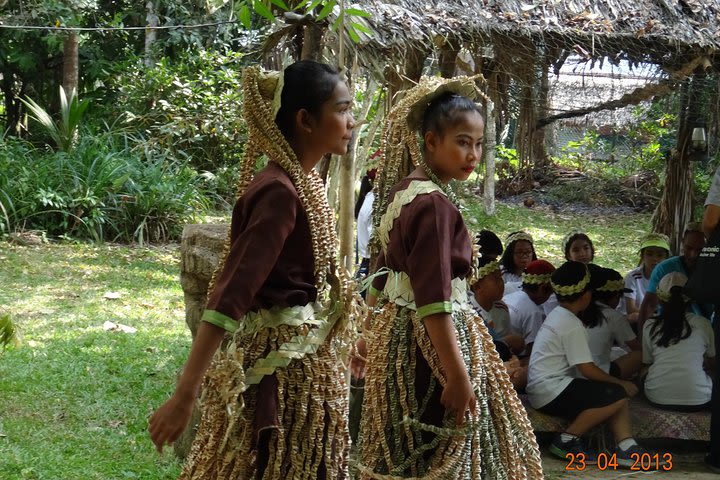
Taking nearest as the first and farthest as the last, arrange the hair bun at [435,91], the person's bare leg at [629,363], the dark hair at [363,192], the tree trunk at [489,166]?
the hair bun at [435,91] → the person's bare leg at [629,363] → the dark hair at [363,192] → the tree trunk at [489,166]

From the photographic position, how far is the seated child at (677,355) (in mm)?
5227

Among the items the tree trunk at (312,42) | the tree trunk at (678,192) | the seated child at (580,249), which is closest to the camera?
the tree trunk at (312,42)

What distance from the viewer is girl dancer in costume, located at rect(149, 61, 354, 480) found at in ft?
8.37

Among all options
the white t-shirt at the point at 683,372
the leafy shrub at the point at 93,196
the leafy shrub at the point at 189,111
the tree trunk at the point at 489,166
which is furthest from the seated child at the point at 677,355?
the leafy shrub at the point at 189,111

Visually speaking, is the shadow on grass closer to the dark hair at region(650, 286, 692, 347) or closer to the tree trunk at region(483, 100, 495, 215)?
the dark hair at region(650, 286, 692, 347)

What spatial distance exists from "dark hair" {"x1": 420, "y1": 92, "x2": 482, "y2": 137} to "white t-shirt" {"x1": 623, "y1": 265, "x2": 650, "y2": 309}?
3602 millimetres

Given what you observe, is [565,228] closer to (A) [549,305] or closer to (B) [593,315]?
(A) [549,305]

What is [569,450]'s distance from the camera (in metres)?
5.04

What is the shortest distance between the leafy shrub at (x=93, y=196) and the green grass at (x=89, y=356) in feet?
1.29

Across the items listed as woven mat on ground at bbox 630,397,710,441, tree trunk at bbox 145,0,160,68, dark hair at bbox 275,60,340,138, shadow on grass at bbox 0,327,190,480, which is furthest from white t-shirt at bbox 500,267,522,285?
tree trunk at bbox 145,0,160,68

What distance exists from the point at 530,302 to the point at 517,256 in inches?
30.6

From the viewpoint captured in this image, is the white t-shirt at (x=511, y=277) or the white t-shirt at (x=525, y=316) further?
the white t-shirt at (x=511, y=277)

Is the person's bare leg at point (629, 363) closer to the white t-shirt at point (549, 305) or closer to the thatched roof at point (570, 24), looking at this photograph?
the white t-shirt at point (549, 305)

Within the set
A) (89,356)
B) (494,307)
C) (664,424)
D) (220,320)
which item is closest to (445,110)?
(220,320)
